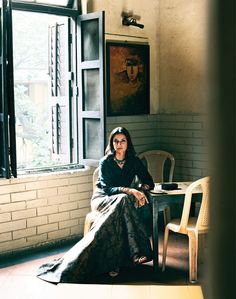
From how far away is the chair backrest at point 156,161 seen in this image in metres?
5.80

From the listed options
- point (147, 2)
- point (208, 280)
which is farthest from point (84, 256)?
point (208, 280)

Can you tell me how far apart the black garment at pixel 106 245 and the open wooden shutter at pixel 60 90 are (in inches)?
51.8

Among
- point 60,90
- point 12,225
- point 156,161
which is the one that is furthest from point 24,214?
point 156,161

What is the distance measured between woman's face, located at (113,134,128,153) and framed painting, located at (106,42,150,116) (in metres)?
1.13

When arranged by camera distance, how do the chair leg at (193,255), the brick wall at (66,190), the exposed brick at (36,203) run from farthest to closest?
the exposed brick at (36,203)
the brick wall at (66,190)
the chair leg at (193,255)

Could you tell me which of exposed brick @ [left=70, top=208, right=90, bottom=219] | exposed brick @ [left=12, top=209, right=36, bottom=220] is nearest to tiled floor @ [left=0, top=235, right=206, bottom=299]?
exposed brick @ [left=12, top=209, right=36, bottom=220]

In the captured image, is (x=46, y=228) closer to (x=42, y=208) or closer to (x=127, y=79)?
(x=42, y=208)

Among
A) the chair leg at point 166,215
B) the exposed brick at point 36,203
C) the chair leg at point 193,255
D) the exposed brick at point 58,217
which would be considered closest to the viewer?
the chair leg at point 193,255

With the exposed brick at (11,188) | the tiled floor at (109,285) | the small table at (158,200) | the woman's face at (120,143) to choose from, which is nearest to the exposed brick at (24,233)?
the tiled floor at (109,285)

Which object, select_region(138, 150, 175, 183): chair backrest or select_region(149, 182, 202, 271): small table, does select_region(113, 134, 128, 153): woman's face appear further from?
select_region(138, 150, 175, 183): chair backrest

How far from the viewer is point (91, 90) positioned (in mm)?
5195

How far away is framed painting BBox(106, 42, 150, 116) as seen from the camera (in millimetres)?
5605

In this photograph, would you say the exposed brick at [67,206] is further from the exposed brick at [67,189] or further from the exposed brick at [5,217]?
the exposed brick at [5,217]

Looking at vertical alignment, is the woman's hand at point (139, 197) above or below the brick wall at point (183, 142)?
below
